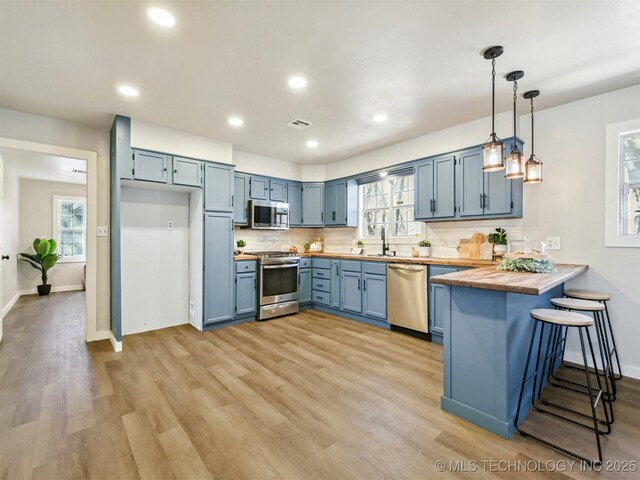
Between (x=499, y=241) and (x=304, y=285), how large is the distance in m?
2.88

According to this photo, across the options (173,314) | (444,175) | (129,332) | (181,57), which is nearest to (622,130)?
(444,175)

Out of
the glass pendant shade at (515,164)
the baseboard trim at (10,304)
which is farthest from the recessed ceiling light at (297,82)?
the baseboard trim at (10,304)

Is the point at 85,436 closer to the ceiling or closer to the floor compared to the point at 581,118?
closer to the floor

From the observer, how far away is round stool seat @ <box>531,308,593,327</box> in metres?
1.69

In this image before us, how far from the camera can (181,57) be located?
224 cm

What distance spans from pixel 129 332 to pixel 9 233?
352 centimetres

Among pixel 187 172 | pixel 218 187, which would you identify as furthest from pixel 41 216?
pixel 218 187

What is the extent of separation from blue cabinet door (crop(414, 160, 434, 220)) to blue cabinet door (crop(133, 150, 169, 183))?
3.18 metres

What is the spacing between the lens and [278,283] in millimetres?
4523

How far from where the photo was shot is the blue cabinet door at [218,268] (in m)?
3.93

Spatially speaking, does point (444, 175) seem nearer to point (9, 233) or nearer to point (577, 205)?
point (577, 205)

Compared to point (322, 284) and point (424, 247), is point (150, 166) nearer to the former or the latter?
point (322, 284)

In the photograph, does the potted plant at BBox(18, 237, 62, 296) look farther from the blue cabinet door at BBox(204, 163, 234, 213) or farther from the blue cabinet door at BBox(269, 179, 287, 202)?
the blue cabinet door at BBox(269, 179, 287, 202)

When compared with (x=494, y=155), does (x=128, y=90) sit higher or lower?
higher
